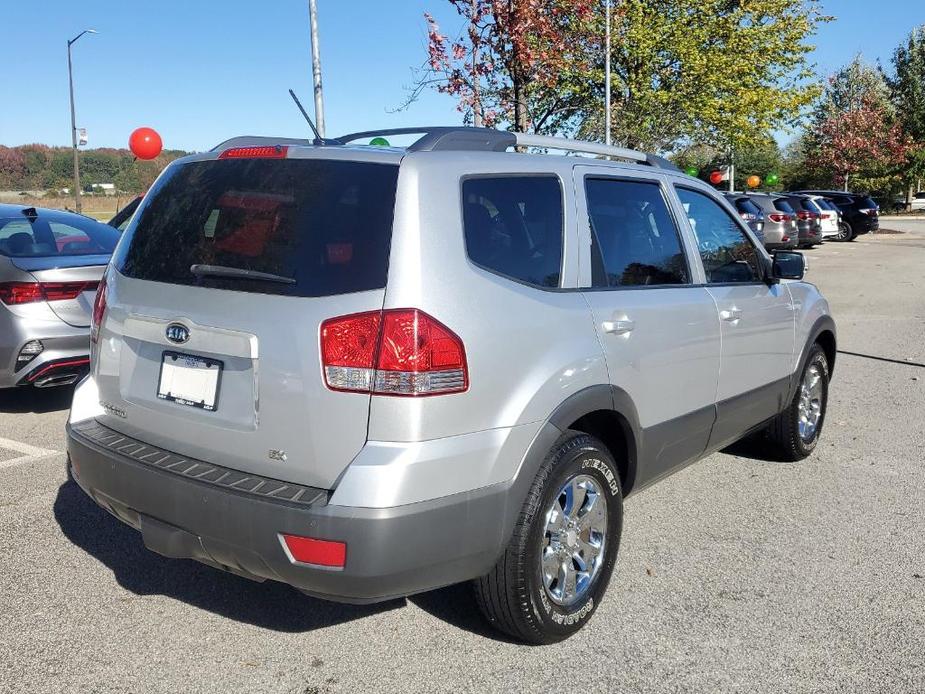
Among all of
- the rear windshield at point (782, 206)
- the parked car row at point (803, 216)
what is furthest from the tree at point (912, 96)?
the rear windshield at point (782, 206)

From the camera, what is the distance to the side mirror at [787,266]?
4.70 meters

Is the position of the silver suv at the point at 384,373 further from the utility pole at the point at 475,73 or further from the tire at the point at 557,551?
the utility pole at the point at 475,73

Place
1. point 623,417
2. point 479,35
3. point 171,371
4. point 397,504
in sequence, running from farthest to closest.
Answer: point 479,35, point 623,417, point 171,371, point 397,504

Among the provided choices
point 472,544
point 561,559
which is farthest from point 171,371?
point 561,559

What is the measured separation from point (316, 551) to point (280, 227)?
3.40 ft

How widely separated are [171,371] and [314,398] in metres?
0.65

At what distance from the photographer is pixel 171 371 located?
3018mm

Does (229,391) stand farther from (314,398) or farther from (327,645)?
(327,645)

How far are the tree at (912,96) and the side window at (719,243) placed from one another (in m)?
55.6

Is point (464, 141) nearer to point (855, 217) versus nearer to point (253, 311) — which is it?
point (253, 311)

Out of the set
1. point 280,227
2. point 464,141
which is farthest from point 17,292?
point 464,141

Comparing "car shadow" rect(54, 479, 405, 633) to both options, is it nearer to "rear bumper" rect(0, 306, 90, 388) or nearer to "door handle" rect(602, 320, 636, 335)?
"door handle" rect(602, 320, 636, 335)

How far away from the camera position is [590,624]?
11.1 ft

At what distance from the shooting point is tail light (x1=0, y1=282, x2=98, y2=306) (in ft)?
19.8
